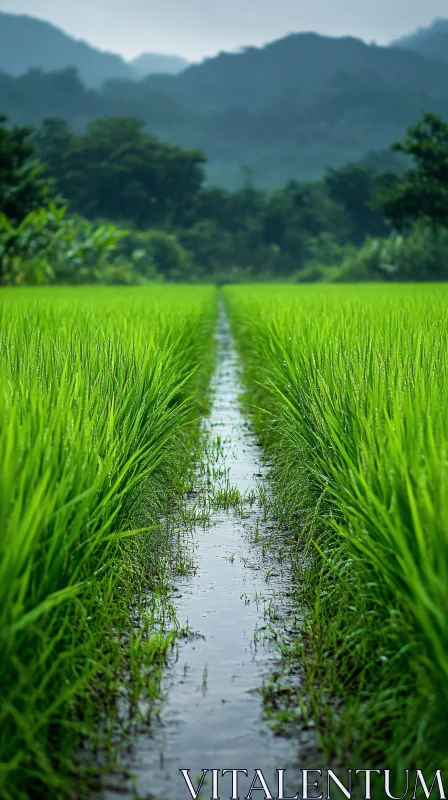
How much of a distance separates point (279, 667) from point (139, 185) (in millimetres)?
47344

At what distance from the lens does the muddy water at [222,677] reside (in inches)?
75.0

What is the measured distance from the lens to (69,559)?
219 centimetres

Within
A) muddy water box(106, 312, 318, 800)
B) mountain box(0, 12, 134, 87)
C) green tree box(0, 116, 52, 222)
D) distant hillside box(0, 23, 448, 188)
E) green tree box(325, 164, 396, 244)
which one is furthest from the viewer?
mountain box(0, 12, 134, 87)

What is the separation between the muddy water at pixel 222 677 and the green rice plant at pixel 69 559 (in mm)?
108

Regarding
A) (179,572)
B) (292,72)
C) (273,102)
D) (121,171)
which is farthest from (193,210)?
(292,72)

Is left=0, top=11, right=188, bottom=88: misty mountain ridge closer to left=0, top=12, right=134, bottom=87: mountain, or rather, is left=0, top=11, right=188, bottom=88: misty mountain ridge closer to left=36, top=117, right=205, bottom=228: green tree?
left=0, top=12, right=134, bottom=87: mountain

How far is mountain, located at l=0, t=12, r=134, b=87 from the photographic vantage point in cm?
13988

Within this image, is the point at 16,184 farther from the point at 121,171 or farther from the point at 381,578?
the point at 121,171

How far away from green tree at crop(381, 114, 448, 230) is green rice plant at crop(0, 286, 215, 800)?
2286 cm

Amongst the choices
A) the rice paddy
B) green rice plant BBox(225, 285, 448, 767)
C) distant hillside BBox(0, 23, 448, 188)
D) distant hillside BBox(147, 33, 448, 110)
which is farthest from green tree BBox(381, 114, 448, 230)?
distant hillside BBox(147, 33, 448, 110)

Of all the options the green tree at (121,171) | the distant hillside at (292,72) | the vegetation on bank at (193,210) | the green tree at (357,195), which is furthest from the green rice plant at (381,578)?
the distant hillside at (292,72)

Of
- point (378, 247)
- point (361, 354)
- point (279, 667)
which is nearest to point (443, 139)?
point (378, 247)

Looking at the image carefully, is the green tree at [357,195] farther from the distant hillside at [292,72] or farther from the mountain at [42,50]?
the mountain at [42,50]

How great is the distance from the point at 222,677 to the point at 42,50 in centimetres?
15287
